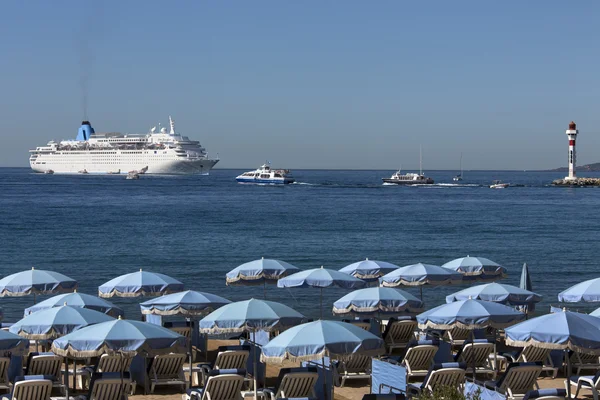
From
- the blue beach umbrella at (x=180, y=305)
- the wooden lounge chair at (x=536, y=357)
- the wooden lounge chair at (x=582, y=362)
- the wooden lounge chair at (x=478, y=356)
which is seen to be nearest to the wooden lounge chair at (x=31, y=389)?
the blue beach umbrella at (x=180, y=305)

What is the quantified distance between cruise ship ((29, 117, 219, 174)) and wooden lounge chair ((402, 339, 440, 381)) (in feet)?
417

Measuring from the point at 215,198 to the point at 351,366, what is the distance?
71.7m

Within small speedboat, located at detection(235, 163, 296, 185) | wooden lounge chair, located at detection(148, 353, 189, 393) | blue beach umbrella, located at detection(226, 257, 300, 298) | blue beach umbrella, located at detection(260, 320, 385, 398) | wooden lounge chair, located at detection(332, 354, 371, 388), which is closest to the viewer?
blue beach umbrella, located at detection(260, 320, 385, 398)

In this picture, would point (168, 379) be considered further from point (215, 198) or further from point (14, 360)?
point (215, 198)

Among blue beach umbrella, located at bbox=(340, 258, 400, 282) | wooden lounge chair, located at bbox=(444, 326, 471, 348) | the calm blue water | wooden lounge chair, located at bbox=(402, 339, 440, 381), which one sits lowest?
the calm blue water

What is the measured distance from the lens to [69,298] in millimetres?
11562

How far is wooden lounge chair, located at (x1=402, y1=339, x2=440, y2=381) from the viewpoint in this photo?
10734mm

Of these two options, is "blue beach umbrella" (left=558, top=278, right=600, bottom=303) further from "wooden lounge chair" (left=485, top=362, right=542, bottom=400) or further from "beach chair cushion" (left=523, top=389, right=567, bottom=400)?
"beach chair cushion" (left=523, top=389, right=567, bottom=400)

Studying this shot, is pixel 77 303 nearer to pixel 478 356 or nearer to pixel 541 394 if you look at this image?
pixel 478 356

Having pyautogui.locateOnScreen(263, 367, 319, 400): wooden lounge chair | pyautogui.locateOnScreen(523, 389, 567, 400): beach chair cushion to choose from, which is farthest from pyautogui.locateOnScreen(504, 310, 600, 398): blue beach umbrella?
pyautogui.locateOnScreen(263, 367, 319, 400): wooden lounge chair

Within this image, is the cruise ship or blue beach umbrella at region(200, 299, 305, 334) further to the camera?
the cruise ship

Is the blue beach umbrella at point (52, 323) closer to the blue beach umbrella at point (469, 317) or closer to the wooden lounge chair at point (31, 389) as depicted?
the wooden lounge chair at point (31, 389)

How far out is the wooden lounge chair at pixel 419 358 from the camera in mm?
10734

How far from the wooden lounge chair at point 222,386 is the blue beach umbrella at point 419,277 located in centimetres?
513
